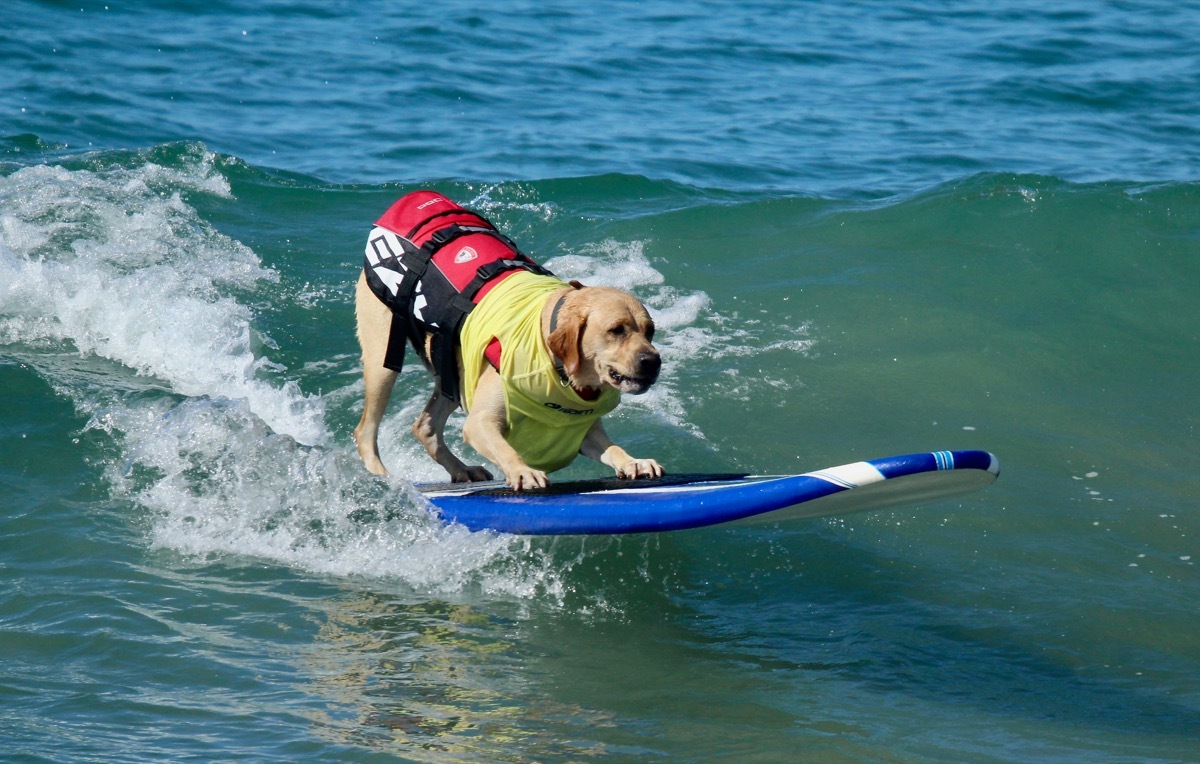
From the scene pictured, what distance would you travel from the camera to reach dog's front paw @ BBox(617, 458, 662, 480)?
5.81 metres

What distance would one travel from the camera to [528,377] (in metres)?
5.43

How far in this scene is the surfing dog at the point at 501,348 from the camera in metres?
5.21

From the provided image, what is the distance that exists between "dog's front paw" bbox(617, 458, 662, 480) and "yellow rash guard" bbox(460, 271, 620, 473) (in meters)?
0.25

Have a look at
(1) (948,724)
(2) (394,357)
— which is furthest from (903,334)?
(1) (948,724)

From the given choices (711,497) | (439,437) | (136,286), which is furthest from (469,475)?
(136,286)

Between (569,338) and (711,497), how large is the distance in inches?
34.1

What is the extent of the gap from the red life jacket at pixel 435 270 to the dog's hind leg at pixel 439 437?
0.24 metres

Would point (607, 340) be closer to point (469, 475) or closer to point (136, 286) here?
point (469, 475)

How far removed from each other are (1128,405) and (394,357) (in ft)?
15.7

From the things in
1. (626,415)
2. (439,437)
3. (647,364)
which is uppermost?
(647,364)

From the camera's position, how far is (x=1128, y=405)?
8.20 metres

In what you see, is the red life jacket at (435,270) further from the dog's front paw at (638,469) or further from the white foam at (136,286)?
the white foam at (136,286)

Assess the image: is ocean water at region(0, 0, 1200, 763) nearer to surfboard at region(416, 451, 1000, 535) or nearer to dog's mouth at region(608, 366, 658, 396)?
surfboard at region(416, 451, 1000, 535)

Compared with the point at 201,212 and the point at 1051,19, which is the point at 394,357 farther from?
the point at 1051,19
